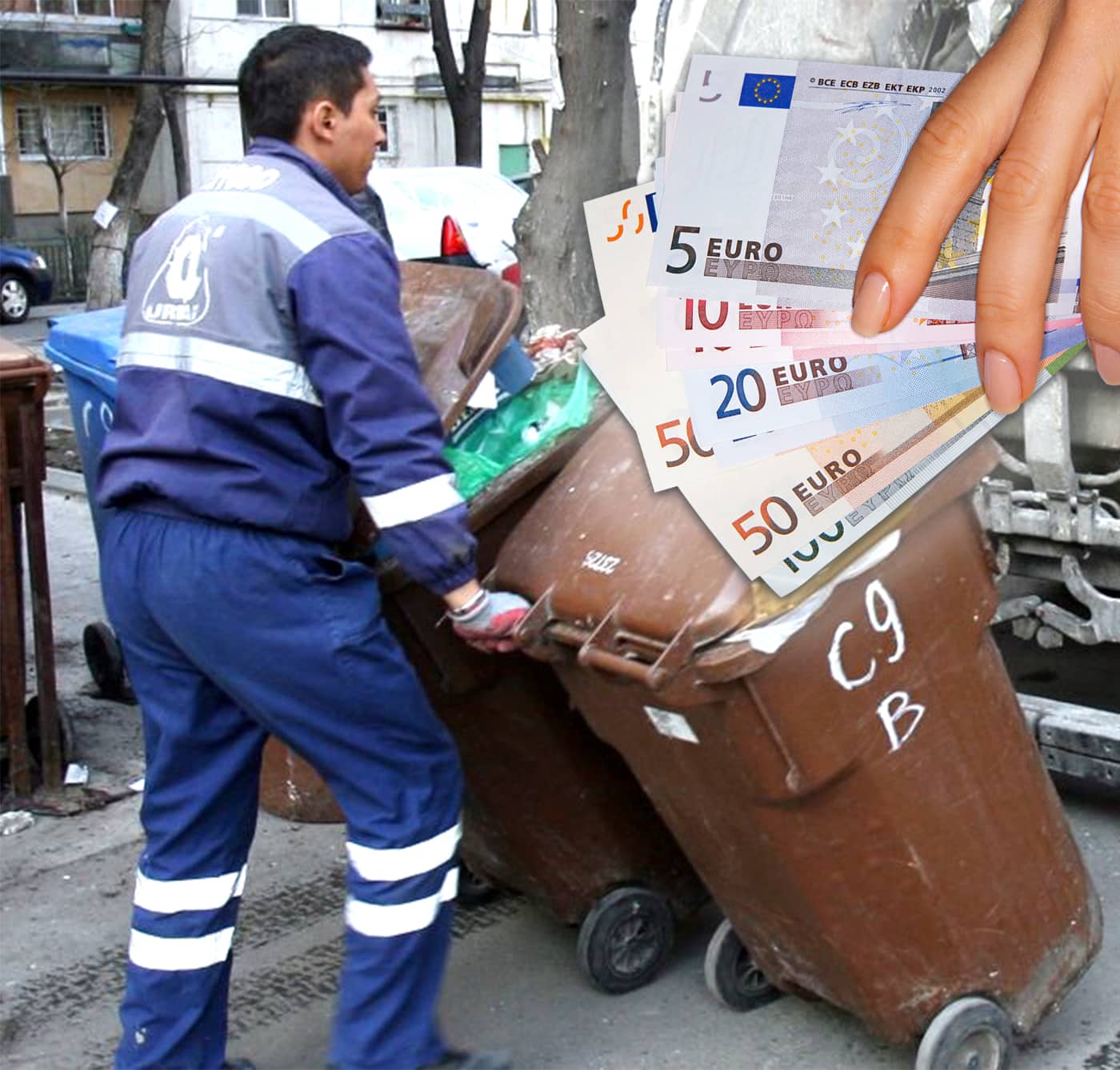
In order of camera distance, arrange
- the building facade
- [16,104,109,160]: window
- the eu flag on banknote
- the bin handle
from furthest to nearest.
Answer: [16,104,109,160]: window, the building facade, the bin handle, the eu flag on banknote

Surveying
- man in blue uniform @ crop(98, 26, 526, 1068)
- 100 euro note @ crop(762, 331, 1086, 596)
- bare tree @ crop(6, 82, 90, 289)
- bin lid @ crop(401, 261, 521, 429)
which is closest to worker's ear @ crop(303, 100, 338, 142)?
man in blue uniform @ crop(98, 26, 526, 1068)

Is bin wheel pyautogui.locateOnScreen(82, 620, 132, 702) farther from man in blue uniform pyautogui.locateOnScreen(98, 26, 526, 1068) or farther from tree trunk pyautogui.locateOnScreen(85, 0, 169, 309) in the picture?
tree trunk pyautogui.locateOnScreen(85, 0, 169, 309)

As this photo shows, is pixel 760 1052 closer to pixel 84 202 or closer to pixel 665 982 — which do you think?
pixel 665 982

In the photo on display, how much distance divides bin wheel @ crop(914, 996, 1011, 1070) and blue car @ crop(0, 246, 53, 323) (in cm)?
1943

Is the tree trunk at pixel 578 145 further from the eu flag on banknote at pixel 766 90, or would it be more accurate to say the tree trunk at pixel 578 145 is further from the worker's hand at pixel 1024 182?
the worker's hand at pixel 1024 182

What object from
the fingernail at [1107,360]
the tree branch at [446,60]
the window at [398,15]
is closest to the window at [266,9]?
the window at [398,15]

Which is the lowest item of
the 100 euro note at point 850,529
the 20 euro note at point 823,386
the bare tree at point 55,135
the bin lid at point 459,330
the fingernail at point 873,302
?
the bare tree at point 55,135

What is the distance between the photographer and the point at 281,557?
8.75ft

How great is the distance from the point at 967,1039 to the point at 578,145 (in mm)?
5648

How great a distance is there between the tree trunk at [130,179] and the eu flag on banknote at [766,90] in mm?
14653

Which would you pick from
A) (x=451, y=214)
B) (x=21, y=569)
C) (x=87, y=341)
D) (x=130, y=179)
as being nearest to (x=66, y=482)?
(x=87, y=341)

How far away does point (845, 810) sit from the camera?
2594 mm

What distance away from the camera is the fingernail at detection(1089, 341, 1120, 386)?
4.88ft

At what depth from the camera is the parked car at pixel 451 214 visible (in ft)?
36.5
